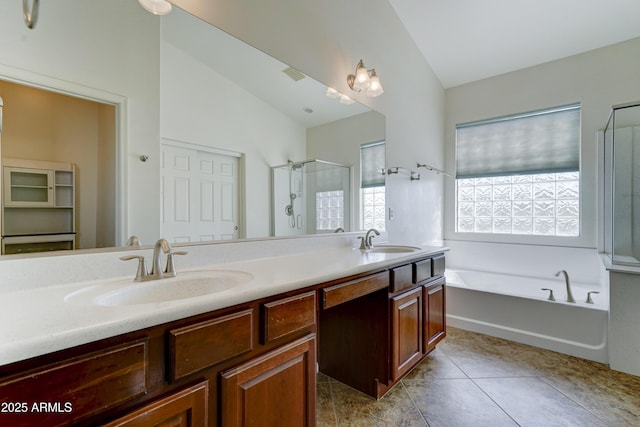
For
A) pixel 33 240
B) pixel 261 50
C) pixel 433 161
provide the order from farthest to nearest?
pixel 433 161
pixel 261 50
pixel 33 240

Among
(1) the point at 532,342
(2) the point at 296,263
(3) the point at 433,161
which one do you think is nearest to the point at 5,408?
(2) the point at 296,263

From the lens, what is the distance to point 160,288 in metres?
1.05

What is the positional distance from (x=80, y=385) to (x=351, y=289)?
39.5 inches

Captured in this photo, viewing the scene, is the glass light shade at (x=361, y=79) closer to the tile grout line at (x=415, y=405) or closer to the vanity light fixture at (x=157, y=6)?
the vanity light fixture at (x=157, y=6)

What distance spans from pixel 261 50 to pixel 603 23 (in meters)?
3.12

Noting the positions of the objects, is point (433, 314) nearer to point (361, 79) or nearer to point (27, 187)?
point (361, 79)

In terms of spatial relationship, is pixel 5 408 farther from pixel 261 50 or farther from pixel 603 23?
pixel 603 23

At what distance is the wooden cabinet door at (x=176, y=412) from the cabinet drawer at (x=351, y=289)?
55 cm

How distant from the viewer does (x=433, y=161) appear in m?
3.48

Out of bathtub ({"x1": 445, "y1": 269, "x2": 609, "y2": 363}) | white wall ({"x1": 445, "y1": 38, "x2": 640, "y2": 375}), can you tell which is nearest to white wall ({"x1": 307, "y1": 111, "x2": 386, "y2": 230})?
bathtub ({"x1": 445, "y1": 269, "x2": 609, "y2": 363})

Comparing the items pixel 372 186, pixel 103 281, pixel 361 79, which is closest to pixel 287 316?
pixel 103 281

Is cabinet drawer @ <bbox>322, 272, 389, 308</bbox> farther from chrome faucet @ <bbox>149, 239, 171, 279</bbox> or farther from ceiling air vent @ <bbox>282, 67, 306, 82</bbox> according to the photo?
ceiling air vent @ <bbox>282, 67, 306, 82</bbox>

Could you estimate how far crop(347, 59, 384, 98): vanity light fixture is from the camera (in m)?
2.18

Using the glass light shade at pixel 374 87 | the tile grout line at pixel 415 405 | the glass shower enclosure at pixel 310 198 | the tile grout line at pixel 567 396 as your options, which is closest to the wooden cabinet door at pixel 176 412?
the glass shower enclosure at pixel 310 198
